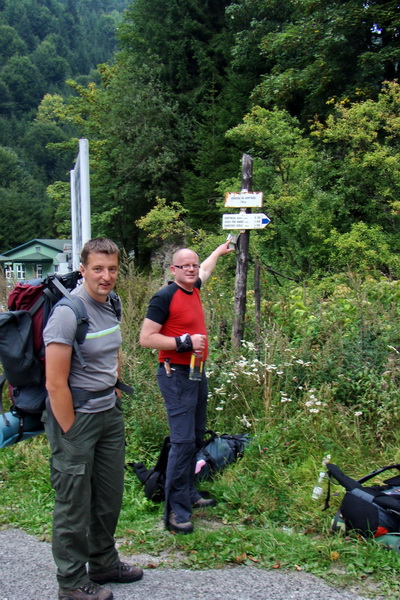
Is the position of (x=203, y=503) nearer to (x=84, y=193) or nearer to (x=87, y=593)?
(x=87, y=593)

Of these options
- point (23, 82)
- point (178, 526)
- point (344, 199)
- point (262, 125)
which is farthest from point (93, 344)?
point (23, 82)

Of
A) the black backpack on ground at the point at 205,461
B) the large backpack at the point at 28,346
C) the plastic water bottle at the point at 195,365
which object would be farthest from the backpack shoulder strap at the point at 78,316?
the black backpack on ground at the point at 205,461

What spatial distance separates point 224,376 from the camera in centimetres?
502

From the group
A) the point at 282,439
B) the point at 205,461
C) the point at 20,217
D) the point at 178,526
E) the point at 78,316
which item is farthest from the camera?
the point at 20,217

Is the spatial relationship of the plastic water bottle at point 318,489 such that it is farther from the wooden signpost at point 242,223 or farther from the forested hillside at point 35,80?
the forested hillside at point 35,80

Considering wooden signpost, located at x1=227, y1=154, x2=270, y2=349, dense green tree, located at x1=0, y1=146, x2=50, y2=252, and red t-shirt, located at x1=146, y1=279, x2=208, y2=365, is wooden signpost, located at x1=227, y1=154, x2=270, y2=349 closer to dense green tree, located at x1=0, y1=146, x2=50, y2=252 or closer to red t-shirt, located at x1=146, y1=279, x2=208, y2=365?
red t-shirt, located at x1=146, y1=279, x2=208, y2=365

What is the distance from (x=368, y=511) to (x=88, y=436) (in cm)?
173

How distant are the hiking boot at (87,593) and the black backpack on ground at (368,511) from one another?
1445mm

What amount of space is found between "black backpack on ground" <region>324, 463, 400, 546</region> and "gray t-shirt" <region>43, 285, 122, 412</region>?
1.58 m

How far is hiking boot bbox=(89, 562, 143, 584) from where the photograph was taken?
2928mm

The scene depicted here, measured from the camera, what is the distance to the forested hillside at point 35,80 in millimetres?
71625

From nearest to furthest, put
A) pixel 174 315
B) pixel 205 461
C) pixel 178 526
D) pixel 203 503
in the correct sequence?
pixel 178 526 < pixel 174 315 < pixel 203 503 < pixel 205 461

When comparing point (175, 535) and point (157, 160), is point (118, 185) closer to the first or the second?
point (157, 160)

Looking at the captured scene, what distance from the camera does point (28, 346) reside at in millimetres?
2721
